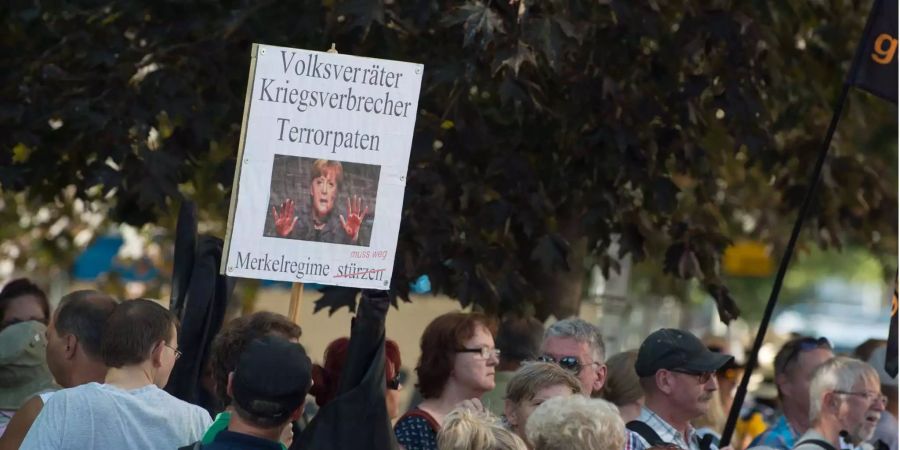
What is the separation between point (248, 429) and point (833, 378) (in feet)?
9.43

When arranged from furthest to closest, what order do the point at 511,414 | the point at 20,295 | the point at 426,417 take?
1. the point at 20,295
2. the point at 426,417
3. the point at 511,414

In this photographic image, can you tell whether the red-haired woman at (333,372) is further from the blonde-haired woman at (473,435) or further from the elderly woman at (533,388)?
the blonde-haired woman at (473,435)

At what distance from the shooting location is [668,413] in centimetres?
600

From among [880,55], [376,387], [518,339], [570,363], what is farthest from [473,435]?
[880,55]

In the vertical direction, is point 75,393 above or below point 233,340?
below

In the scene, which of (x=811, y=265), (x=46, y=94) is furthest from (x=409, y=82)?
(x=811, y=265)

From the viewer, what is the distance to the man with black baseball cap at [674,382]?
596 cm

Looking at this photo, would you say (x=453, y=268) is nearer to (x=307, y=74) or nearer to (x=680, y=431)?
(x=680, y=431)

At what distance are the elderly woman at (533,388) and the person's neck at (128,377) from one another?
1.40m

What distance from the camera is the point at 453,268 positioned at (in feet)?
23.7

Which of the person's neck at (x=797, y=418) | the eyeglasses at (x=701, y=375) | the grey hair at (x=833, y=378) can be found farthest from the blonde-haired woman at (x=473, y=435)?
the person's neck at (x=797, y=418)

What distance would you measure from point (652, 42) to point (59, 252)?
25.4ft

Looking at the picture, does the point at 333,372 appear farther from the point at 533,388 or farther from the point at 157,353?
the point at 157,353

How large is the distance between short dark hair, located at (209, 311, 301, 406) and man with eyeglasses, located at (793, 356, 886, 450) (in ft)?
7.59
